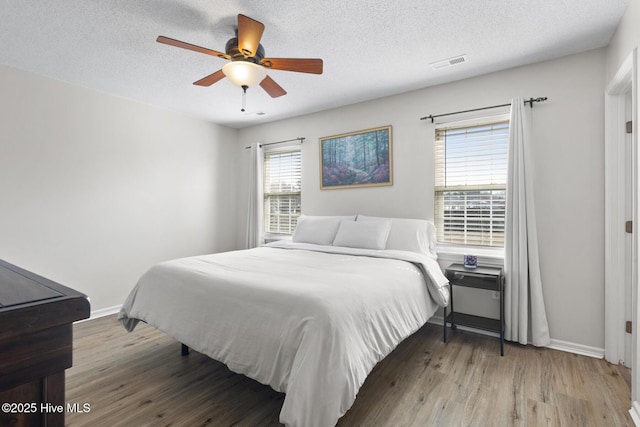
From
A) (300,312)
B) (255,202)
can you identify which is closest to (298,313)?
(300,312)

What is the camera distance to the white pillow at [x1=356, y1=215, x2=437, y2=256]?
3.10 m

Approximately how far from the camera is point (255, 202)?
15.6 feet

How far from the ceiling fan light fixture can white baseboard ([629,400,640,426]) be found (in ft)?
9.91

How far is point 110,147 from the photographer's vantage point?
3656 millimetres

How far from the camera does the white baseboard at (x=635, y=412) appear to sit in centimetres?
173

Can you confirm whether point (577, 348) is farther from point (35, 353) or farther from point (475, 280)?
point (35, 353)

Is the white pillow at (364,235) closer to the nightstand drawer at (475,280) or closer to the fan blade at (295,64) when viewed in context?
the nightstand drawer at (475,280)

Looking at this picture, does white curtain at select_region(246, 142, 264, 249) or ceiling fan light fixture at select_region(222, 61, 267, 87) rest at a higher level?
ceiling fan light fixture at select_region(222, 61, 267, 87)

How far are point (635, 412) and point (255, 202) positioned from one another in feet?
13.9

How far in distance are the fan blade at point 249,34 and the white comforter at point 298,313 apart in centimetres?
153

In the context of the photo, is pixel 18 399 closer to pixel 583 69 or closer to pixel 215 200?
pixel 583 69

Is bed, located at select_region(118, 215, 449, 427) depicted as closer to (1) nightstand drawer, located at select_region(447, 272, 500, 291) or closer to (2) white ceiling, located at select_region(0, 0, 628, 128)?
(1) nightstand drawer, located at select_region(447, 272, 500, 291)

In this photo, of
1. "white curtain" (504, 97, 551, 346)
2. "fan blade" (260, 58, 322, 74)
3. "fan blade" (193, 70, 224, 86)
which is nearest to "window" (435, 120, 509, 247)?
"white curtain" (504, 97, 551, 346)

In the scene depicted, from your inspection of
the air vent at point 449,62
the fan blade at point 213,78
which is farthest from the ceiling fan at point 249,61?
the air vent at point 449,62
